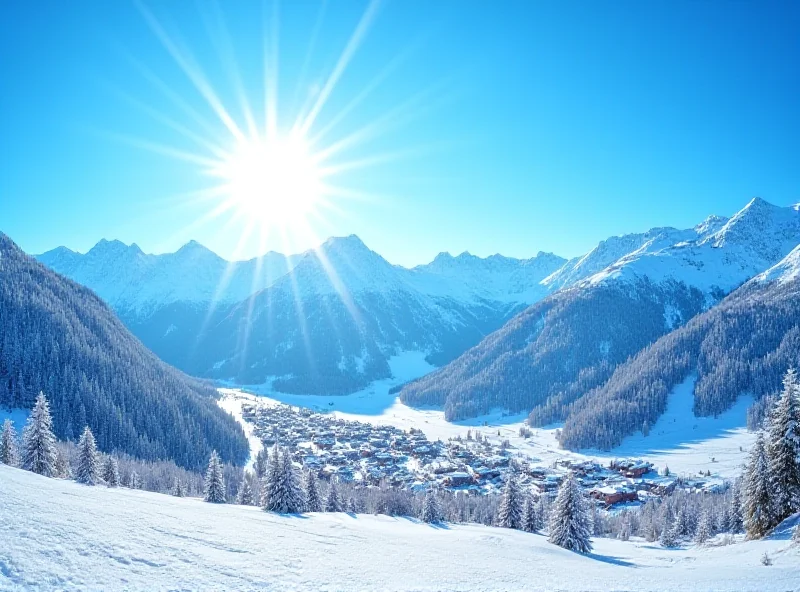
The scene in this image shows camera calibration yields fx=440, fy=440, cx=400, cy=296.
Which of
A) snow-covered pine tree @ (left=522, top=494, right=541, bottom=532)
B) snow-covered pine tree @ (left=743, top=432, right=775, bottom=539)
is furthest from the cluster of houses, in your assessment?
snow-covered pine tree @ (left=743, top=432, right=775, bottom=539)

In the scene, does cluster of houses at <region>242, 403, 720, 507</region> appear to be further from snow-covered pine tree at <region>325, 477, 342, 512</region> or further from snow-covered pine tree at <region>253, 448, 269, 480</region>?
snow-covered pine tree at <region>325, 477, 342, 512</region>

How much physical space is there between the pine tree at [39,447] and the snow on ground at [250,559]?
106 ft

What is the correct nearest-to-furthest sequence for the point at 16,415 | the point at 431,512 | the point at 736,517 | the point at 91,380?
the point at 431,512, the point at 736,517, the point at 16,415, the point at 91,380

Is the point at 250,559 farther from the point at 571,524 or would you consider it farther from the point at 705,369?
the point at 705,369

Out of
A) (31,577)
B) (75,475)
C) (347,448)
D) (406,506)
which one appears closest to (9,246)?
(347,448)

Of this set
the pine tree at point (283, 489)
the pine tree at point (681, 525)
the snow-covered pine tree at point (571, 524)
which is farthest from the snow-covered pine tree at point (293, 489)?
the pine tree at point (681, 525)

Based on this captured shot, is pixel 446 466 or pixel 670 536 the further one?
pixel 446 466

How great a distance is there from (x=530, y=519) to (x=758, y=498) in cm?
2773

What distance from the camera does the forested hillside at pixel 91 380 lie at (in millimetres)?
110125

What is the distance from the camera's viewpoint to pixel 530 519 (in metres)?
55.5

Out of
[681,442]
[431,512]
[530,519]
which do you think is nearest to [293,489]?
[431,512]

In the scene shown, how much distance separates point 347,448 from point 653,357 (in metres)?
137

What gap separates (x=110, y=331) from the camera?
6043 inches

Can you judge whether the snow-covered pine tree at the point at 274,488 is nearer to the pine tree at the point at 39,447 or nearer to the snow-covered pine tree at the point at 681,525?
the pine tree at the point at 39,447
